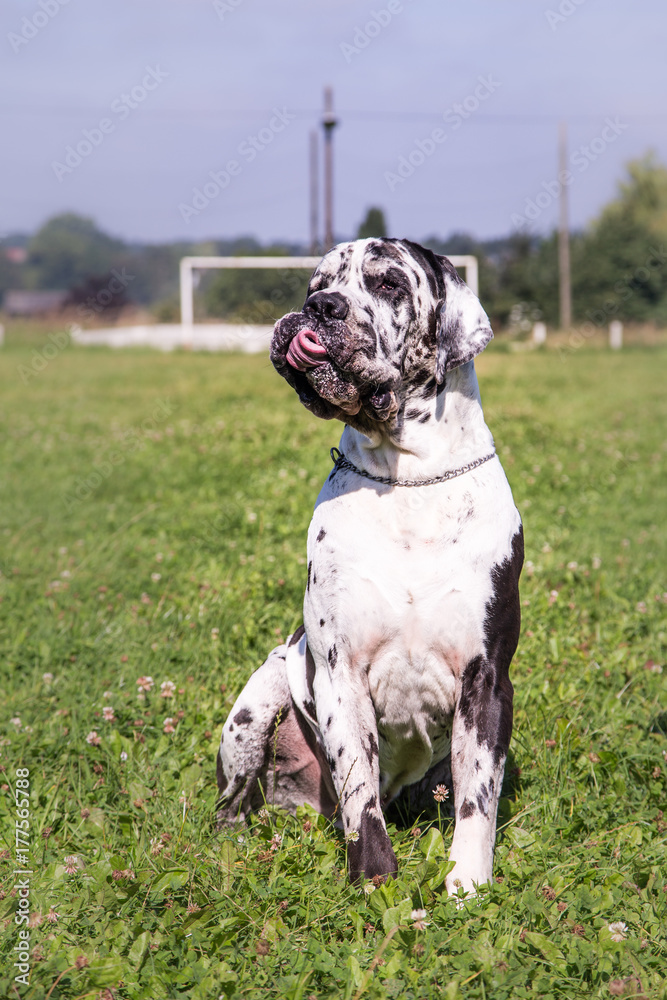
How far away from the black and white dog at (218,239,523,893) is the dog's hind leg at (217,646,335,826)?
13 cm

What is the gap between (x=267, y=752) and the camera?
3.16 m

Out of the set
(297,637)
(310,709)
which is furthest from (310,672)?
(297,637)

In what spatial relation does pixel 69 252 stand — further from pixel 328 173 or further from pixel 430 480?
pixel 430 480

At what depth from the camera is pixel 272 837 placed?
2887mm

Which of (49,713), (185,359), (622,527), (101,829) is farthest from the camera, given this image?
(185,359)

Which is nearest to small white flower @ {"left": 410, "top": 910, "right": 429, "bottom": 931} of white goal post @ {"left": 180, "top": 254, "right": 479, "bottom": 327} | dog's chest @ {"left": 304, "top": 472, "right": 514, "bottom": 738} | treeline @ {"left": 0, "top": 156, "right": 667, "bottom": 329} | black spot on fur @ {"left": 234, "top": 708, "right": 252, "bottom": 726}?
dog's chest @ {"left": 304, "top": 472, "right": 514, "bottom": 738}

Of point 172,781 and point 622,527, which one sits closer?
point 172,781

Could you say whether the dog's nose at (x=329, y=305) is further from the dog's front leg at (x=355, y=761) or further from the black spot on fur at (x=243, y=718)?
the black spot on fur at (x=243, y=718)

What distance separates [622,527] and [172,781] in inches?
183

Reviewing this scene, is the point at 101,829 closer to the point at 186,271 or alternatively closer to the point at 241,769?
the point at 241,769

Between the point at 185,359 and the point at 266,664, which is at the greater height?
the point at 185,359

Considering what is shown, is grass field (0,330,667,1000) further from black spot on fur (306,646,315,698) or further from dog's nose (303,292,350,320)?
dog's nose (303,292,350,320)

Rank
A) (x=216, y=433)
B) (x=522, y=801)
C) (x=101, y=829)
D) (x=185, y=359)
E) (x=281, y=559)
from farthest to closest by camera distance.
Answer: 1. (x=185, y=359)
2. (x=216, y=433)
3. (x=281, y=559)
4. (x=522, y=801)
5. (x=101, y=829)

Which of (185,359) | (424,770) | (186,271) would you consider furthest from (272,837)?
(186,271)
